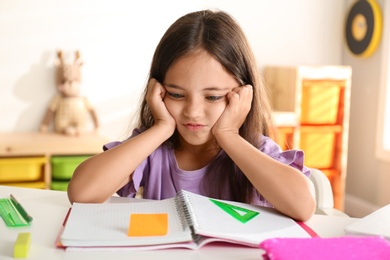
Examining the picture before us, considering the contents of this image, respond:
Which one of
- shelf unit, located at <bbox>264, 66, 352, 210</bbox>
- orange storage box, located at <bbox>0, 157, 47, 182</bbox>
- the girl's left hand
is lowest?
orange storage box, located at <bbox>0, 157, 47, 182</bbox>

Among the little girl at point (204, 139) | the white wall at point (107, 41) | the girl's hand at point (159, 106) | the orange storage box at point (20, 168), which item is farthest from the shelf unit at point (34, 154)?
the girl's hand at point (159, 106)

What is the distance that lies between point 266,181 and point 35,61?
2018 millimetres

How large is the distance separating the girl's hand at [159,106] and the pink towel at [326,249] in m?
0.49

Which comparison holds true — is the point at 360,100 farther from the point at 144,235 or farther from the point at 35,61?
the point at 144,235

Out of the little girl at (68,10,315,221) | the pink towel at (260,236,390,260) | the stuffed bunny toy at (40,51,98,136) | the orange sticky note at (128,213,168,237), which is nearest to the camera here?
the pink towel at (260,236,390,260)

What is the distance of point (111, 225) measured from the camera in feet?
2.63

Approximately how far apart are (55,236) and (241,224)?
280 millimetres

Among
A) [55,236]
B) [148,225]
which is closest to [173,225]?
[148,225]

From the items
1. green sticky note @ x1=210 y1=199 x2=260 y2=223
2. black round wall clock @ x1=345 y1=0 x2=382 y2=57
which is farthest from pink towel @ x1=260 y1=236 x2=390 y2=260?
black round wall clock @ x1=345 y1=0 x2=382 y2=57

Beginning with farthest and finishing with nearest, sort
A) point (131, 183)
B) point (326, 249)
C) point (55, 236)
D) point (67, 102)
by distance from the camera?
1. point (67, 102)
2. point (131, 183)
3. point (55, 236)
4. point (326, 249)

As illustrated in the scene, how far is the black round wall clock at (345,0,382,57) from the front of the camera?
9.21 feet

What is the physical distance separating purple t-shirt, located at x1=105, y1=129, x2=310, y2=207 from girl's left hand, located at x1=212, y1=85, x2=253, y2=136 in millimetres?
91

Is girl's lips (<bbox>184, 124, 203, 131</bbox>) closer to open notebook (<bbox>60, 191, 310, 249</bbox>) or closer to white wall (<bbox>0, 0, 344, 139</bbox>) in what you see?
open notebook (<bbox>60, 191, 310, 249</bbox>)

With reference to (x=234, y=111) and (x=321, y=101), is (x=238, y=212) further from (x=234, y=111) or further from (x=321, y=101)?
(x=321, y=101)
